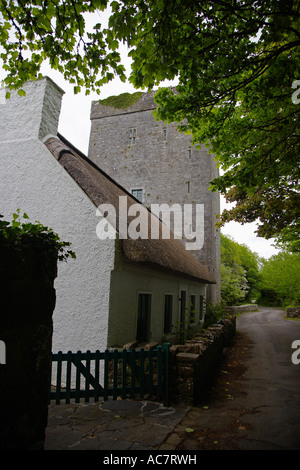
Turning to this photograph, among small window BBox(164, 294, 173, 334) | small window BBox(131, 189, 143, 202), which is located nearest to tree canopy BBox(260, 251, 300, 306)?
small window BBox(131, 189, 143, 202)

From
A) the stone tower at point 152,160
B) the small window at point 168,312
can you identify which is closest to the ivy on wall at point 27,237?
the small window at point 168,312

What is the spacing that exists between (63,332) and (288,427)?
4686 millimetres

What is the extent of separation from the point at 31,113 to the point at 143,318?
693 cm

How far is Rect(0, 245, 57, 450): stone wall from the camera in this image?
2.33m

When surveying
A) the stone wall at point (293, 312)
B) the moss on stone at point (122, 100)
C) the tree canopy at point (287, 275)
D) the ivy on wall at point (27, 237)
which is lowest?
the stone wall at point (293, 312)

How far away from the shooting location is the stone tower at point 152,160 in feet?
59.7

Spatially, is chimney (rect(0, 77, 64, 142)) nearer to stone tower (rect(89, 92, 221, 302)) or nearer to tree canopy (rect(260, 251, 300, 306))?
stone tower (rect(89, 92, 221, 302))

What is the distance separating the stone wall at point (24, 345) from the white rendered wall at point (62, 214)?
123 inches

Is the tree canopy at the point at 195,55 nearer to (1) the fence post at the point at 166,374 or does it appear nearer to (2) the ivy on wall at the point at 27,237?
(2) the ivy on wall at the point at 27,237

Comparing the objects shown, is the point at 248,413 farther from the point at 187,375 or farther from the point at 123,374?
the point at 123,374

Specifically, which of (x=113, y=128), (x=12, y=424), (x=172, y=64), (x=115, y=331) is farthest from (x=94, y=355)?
(x=113, y=128)

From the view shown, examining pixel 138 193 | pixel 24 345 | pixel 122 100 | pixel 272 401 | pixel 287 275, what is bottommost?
pixel 272 401

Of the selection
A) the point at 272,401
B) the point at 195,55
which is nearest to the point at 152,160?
the point at 195,55

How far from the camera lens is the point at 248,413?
15.2ft
